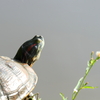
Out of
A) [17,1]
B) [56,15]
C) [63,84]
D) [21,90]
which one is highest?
[17,1]

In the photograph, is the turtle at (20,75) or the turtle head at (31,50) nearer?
the turtle at (20,75)

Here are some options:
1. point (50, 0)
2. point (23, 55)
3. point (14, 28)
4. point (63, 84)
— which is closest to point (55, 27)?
point (50, 0)

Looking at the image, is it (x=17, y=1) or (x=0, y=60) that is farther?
(x=17, y=1)

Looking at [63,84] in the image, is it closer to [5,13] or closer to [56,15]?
[56,15]

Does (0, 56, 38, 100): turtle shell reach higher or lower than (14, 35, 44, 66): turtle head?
lower

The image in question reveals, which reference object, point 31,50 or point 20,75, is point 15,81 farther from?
point 31,50

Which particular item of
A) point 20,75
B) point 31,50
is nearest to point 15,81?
point 20,75

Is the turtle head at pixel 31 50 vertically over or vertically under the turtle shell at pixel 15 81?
over

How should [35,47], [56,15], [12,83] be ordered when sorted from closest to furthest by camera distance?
[12,83] < [35,47] < [56,15]
